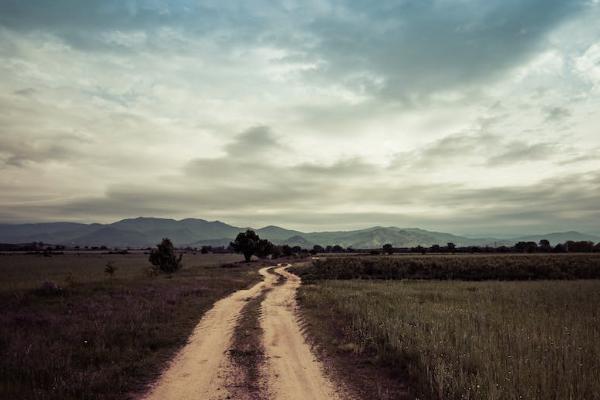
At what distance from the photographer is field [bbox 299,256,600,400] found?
9094mm

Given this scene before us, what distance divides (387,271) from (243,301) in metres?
32.5

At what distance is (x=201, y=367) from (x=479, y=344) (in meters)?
9.23

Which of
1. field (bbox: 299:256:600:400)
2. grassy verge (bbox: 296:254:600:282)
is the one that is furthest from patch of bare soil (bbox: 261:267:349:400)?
grassy verge (bbox: 296:254:600:282)

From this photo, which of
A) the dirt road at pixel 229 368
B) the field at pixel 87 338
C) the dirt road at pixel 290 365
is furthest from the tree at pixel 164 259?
the dirt road at pixel 290 365

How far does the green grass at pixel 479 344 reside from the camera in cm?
905

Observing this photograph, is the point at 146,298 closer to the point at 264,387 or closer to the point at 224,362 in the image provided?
the point at 224,362

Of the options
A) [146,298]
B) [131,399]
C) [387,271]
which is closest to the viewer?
[131,399]

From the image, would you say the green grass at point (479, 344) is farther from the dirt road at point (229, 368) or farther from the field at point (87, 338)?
the field at point (87, 338)

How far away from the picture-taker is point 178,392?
9289mm

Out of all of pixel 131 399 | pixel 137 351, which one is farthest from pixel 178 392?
pixel 137 351

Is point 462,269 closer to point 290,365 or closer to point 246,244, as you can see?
point 290,365

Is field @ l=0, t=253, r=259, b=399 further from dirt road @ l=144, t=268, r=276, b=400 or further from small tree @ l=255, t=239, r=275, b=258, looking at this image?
small tree @ l=255, t=239, r=275, b=258

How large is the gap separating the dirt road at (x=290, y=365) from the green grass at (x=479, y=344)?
4.45 feet

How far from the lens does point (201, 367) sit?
37.1 ft
